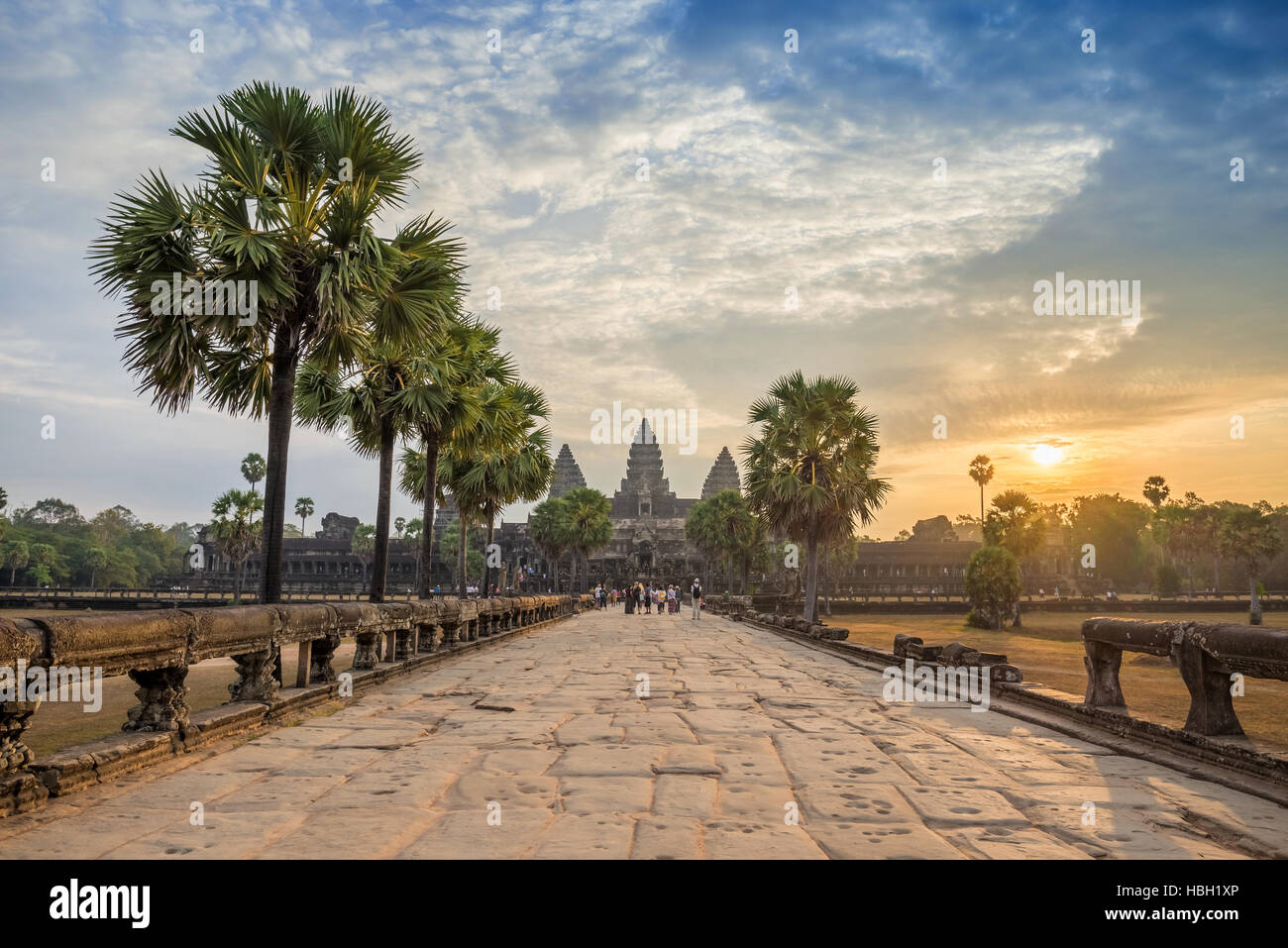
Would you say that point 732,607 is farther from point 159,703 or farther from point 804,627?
point 159,703

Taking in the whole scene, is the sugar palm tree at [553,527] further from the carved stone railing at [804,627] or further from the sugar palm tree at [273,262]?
the sugar palm tree at [273,262]

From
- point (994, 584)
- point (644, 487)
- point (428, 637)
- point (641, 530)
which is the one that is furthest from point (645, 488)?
point (428, 637)

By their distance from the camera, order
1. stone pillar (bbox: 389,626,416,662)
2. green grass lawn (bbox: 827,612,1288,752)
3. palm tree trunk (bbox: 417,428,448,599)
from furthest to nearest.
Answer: palm tree trunk (bbox: 417,428,448,599) < stone pillar (bbox: 389,626,416,662) < green grass lawn (bbox: 827,612,1288,752)

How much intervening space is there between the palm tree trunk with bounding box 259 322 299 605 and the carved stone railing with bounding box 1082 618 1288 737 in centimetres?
819

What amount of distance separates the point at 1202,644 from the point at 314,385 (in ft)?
44.3

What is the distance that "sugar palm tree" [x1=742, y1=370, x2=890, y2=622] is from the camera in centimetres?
2481

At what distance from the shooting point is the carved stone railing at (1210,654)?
4918mm

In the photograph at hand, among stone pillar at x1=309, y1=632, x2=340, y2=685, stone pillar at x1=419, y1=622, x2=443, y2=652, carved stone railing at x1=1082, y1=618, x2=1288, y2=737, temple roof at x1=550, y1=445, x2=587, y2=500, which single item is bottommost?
stone pillar at x1=419, y1=622, x2=443, y2=652

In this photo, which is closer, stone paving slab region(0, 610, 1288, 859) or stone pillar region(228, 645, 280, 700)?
stone paving slab region(0, 610, 1288, 859)

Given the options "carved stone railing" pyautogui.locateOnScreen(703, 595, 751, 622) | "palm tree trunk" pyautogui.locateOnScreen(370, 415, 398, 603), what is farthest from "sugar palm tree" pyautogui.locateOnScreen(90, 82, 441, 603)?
"carved stone railing" pyautogui.locateOnScreen(703, 595, 751, 622)

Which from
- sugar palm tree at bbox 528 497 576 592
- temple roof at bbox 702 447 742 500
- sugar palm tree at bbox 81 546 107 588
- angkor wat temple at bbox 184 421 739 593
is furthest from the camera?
temple roof at bbox 702 447 742 500

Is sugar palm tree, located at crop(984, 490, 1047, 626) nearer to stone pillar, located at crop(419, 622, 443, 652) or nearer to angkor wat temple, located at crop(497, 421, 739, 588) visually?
angkor wat temple, located at crop(497, 421, 739, 588)

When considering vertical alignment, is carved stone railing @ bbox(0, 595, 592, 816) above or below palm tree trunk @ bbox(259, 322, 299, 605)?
below
